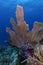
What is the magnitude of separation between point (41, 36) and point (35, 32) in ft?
0.43

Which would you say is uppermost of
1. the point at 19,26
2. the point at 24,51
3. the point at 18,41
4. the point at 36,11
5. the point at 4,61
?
the point at 36,11

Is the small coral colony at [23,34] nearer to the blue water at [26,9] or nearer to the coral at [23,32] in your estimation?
the coral at [23,32]

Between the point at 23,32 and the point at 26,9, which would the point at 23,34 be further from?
the point at 26,9

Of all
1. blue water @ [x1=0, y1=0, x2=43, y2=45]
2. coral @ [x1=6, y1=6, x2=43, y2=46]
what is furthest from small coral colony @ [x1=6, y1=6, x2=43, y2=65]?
blue water @ [x1=0, y1=0, x2=43, y2=45]

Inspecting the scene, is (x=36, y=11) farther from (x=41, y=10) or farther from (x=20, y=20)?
(x=20, y=20)

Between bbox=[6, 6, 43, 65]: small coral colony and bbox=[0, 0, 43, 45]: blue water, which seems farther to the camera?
bbox=[0, 0, 43, 45]: blue water

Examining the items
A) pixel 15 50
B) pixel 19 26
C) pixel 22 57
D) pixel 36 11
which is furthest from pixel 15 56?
pixel 36 11

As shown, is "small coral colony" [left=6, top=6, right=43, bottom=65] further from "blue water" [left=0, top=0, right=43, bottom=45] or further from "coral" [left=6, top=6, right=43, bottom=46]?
"blue water" [left=0, top=0, right=43, bottom=45]

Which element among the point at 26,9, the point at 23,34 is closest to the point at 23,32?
the point at 23,34

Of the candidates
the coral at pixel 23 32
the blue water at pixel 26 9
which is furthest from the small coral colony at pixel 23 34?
the blue water at pixel 26 9

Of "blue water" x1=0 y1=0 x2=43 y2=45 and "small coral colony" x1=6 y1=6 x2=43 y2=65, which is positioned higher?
"blue water" x1=0 y1=0 x2=43 y2=45

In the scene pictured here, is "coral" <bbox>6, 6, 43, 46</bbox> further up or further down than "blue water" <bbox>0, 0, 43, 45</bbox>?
further down

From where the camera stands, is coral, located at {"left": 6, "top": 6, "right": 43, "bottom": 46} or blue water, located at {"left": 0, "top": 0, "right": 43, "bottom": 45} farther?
blue water, located at {"left": 0, "top": 0, "right": 43, "bottom": 45}

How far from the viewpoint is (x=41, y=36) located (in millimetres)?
2672
